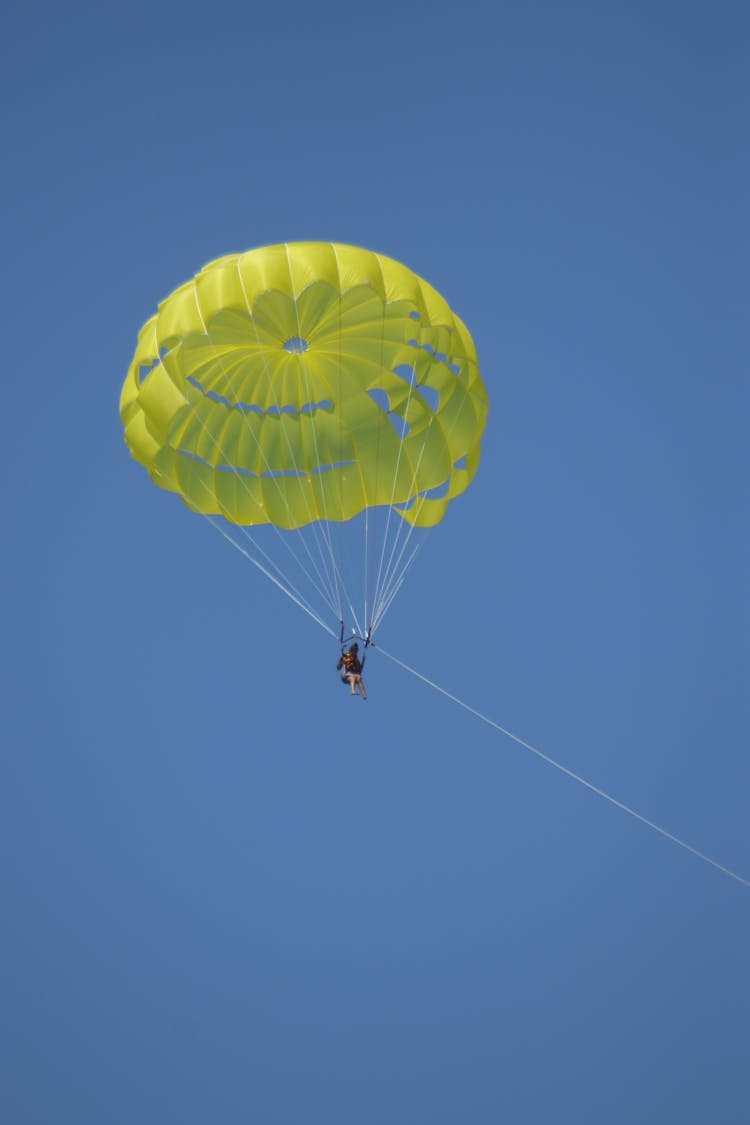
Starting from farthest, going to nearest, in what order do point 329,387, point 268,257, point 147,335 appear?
point 329,387 → point 147,335 → point 268,257

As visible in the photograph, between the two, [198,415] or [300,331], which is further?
[198,415]

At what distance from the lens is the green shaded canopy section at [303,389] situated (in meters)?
15.1

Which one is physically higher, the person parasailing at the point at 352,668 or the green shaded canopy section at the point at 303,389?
the green shaded canopy section at the point at 303,389

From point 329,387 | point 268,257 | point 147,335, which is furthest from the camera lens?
point 329,387

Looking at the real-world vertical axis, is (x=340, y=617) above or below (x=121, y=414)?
below

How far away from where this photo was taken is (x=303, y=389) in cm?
1759

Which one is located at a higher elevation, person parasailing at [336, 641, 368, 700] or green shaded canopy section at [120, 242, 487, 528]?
green shaded canopy section at [120, 242, 487, 528]

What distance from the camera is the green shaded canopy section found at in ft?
49.7

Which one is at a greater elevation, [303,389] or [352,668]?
[303,389]

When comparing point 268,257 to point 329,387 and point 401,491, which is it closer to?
point 329,387

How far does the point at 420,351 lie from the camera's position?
16.6 m

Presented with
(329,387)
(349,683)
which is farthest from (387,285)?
(349,683)

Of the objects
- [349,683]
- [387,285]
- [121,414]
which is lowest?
[349,683]

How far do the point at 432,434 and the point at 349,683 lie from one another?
3663mm
